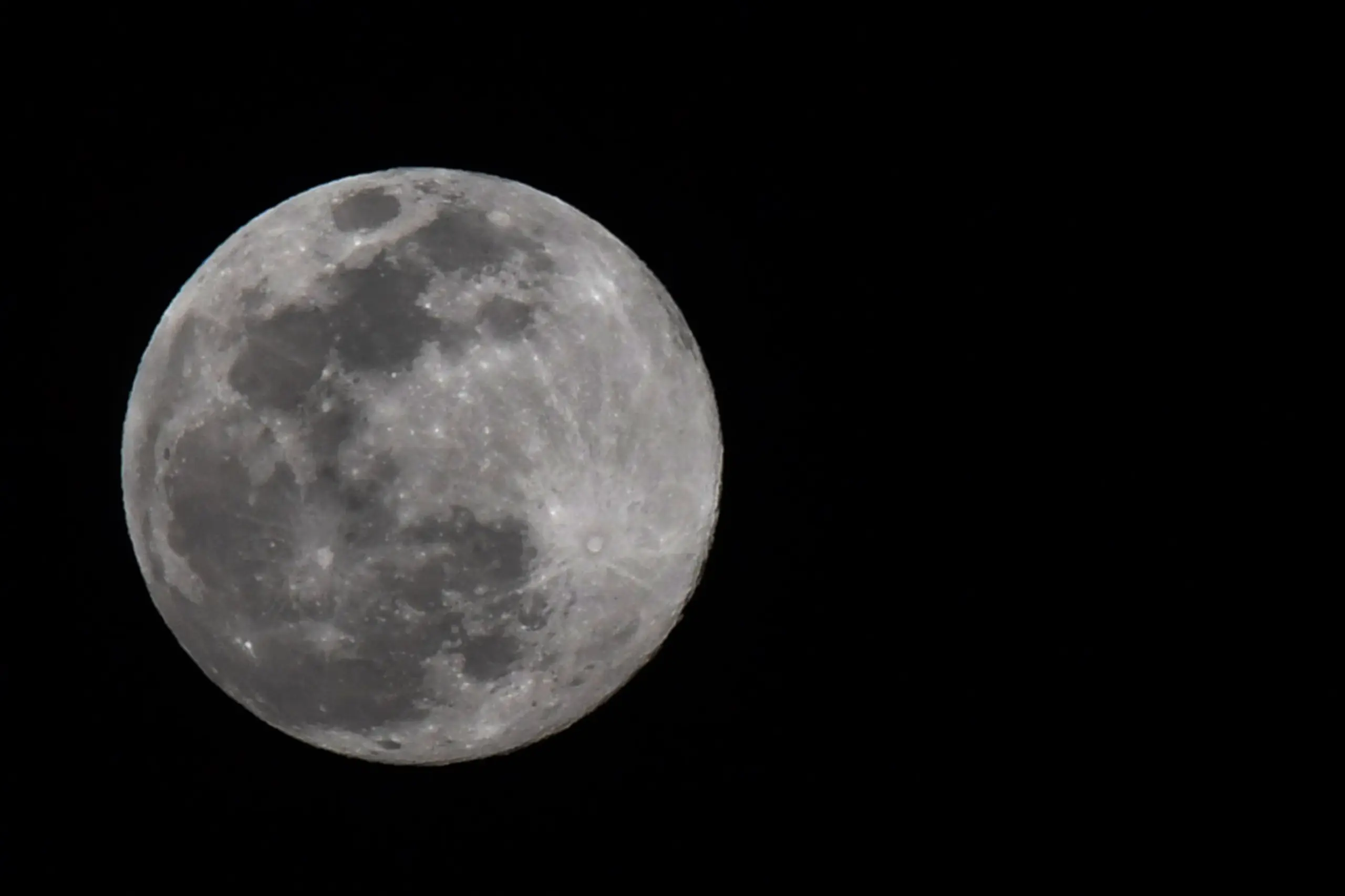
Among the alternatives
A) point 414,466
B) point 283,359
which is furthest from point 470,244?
point 414,466

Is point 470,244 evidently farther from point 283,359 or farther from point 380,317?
point 283,359

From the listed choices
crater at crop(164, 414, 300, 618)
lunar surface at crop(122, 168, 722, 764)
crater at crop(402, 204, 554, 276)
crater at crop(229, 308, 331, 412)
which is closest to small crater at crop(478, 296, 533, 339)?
lunar surface at crop(122, 168, 722, 764)

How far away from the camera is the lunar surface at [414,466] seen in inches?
186

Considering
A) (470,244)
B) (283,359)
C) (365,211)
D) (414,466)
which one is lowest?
(414,466)

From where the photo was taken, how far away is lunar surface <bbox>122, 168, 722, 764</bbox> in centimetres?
472

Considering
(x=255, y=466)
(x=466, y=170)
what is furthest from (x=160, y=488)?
(x=466, y=170)

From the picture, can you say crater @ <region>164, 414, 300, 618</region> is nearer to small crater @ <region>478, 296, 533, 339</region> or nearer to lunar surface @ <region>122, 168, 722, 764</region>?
lunar surface @ <region>122, 168, 722, 764</region>

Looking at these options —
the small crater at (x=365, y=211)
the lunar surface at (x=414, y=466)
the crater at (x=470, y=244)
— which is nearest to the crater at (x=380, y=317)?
the lunar surface at (x=414, y=466)

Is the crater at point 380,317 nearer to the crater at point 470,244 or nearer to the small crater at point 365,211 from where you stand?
the crater at point 470,244

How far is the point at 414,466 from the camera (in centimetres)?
469

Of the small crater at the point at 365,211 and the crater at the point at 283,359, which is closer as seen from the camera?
the crater at the point at 283,359

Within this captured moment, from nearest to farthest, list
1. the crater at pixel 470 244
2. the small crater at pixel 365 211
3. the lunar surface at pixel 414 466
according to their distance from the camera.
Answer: the lunar surface at pixel 414 466, the crater at pixel 470 244, the small crater at pixel 365 211

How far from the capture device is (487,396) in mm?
4770

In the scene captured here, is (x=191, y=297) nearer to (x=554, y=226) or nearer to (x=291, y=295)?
(x=291, y=295)
